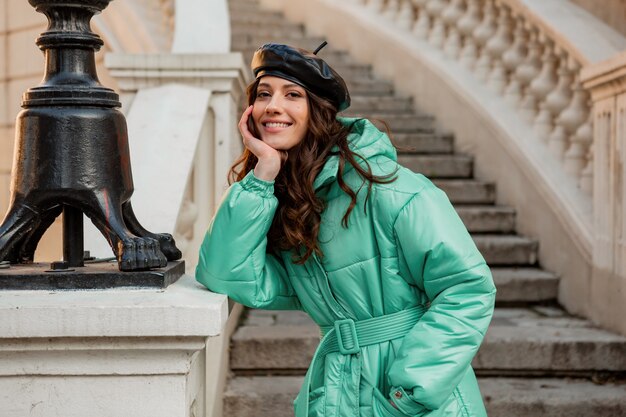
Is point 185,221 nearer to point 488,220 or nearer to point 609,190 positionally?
point 609,190

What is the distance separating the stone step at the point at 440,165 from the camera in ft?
20.1

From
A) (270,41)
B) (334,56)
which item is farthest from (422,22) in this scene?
(270,41)

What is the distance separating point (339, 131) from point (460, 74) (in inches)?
182

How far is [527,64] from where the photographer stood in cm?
570

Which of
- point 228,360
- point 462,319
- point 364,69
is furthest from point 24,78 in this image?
point 462,319

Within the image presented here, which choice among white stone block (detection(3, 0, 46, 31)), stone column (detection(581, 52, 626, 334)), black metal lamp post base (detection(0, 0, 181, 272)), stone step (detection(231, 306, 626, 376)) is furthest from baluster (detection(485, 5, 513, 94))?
black metal lamp post base (detection(0, 0, 181, 272))

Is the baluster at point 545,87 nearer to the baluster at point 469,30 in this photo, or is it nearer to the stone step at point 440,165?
the stone step at point 440,165

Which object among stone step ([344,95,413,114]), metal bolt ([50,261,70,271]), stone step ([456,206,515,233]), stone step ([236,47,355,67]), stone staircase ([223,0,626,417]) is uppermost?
stone step ([236,47,355,67])

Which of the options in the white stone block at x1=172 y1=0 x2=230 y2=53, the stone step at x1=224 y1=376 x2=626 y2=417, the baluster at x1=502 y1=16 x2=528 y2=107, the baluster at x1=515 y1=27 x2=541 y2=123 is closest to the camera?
the stone step at x1=224 y1=376 x2=626 y2=417

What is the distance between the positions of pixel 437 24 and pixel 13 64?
11.5ft

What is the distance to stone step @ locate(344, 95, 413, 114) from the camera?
24.0ft

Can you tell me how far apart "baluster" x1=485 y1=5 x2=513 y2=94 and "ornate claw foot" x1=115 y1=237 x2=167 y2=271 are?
183 inches

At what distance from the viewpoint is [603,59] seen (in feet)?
15.3

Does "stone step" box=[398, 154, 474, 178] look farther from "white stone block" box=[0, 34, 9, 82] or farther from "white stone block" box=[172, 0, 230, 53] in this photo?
"white stone block" box=[0, 34, 9, 82]
